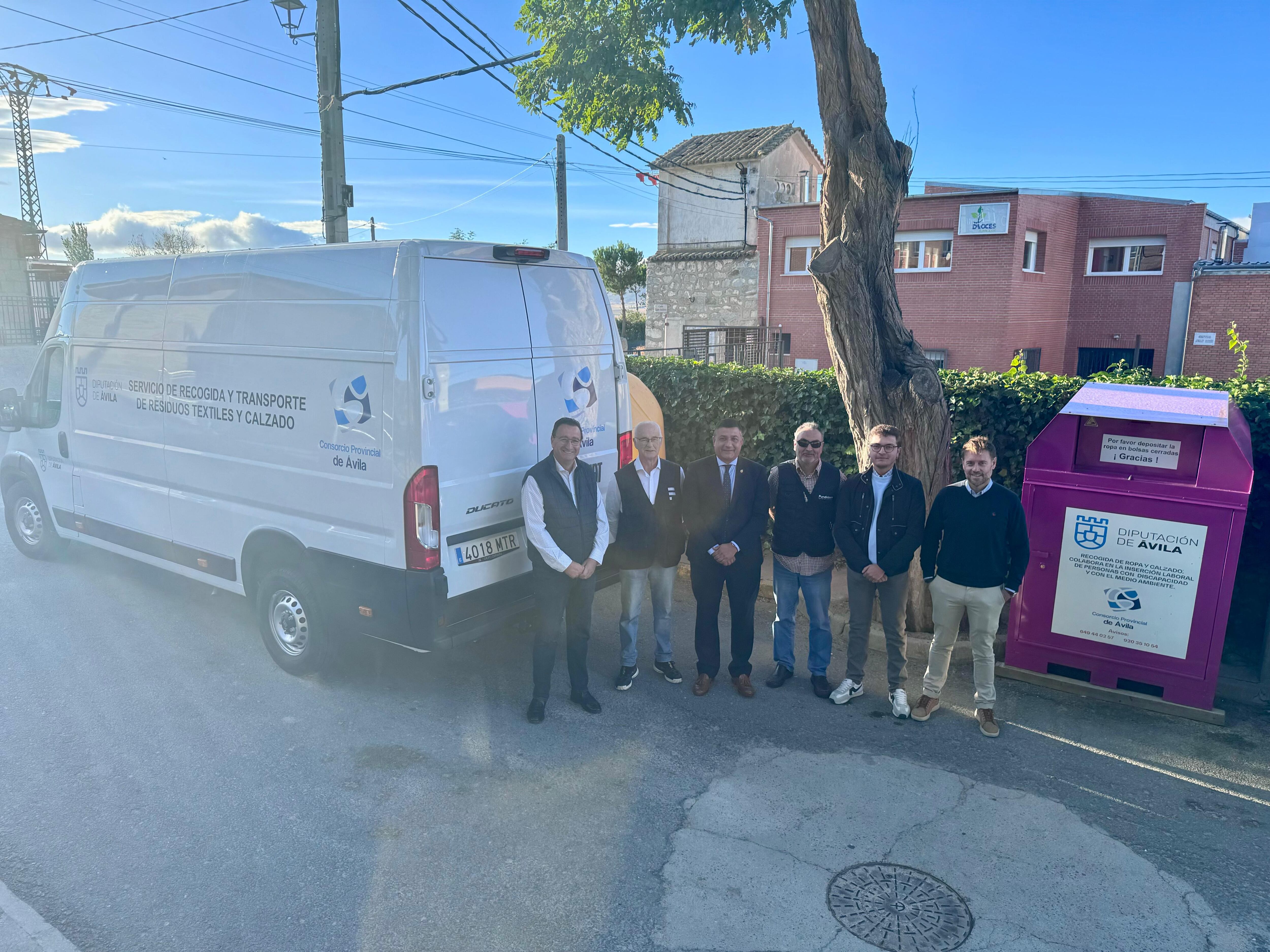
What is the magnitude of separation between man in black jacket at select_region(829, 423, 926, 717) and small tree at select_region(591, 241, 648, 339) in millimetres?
45143

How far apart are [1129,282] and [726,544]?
2527cm

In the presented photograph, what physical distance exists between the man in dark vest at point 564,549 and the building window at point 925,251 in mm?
20458

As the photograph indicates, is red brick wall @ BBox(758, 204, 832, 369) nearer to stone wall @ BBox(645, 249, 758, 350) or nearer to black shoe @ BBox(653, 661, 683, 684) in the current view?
stone wall @ BBox(645, 249, 758, 350)

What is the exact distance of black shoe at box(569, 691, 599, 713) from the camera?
5.36m

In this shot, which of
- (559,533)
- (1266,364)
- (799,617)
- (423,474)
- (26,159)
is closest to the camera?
(423,474)

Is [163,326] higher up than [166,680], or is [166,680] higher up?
[163,326]

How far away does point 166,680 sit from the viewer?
576 centimetres

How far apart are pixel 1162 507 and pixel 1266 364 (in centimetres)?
2115

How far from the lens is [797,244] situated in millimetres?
26891

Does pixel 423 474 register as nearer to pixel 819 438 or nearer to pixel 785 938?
pixel 819 438

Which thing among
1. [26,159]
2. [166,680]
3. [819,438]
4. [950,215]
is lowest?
Result: [166,680]

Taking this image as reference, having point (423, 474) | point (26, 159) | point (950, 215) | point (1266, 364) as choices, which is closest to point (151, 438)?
point (423, 474)

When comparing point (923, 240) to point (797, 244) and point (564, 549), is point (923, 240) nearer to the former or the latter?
point (797, 244)

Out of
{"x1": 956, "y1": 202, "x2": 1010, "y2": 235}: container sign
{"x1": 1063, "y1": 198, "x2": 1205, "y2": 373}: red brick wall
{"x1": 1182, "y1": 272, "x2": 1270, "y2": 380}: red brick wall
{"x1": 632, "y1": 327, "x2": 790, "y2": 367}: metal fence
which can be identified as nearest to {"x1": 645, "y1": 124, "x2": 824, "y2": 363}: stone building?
{"x1": 632, "y1": 327, "x2": 790, "y2": 367}: metal fence
